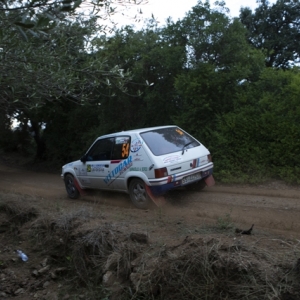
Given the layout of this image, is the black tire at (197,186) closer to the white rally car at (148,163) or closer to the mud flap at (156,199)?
the white rally car at (148,163)

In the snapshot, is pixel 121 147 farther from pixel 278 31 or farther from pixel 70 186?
pixel 278 31

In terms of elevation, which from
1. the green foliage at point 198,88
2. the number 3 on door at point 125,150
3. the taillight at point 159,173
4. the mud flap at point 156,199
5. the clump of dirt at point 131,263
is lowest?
the clump of dirt at point 131,263

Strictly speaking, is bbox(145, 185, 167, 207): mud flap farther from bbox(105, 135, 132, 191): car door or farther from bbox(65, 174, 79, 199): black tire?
bbox(65, 174, 79, 199): black tire

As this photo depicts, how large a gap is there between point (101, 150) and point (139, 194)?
1765 millimetres

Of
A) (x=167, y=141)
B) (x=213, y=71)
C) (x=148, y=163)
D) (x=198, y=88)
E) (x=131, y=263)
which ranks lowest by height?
(x=131, y=263)

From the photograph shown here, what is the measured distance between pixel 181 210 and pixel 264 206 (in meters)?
1.64

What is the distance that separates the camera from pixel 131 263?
5.31m

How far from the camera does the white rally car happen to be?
894 cm

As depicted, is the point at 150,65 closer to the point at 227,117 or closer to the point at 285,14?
the point at 227,117

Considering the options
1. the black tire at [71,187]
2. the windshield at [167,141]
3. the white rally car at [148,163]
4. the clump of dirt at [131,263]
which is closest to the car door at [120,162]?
the white rally car at [148,163]

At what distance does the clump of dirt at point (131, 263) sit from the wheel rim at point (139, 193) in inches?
66.3

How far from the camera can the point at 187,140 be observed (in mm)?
9836

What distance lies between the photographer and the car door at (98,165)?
10.2 meters

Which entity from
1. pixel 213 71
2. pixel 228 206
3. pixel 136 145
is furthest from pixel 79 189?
pixel 213 71
